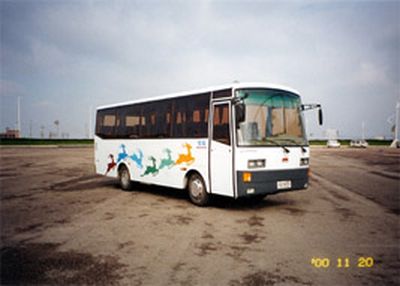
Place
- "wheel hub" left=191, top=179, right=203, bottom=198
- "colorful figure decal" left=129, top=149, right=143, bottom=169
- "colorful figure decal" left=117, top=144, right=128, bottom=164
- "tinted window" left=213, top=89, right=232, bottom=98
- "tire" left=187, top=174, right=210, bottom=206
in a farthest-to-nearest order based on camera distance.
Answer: "colorful figure decal" left=117, top=144, right=128, bottom=164 < "colorful figure decal" left=129, top=149, right=143, bottom=169 < "wheel hub" left=191, top=179, right=203, bottom=198 < "tire" left=187, top=174, right=210, bottom=206 < "tinted window" left=213, top=89, right=232, bottom=98

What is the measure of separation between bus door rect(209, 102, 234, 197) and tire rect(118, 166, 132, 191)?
4737mm

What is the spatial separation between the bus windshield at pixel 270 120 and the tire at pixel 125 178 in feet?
19.2

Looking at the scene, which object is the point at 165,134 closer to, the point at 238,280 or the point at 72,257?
the point at 72,257

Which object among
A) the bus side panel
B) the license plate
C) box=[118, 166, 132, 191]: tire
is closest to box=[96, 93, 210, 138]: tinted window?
the bus side panel

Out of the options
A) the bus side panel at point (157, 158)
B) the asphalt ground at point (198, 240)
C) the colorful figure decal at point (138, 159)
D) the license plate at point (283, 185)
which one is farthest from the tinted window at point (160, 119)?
the license plate at point (283, 185)

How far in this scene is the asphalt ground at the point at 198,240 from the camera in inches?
179

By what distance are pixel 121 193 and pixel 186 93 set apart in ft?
14.4

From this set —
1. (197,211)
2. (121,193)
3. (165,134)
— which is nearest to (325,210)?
(197,211)

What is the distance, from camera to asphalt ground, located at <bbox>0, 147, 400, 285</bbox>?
4.54 metres

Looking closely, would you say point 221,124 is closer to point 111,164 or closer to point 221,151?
point 221,151

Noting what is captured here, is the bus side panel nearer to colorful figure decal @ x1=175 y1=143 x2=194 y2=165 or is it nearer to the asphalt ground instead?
colorful figure decal @ x1=175 y1=143 x2=194 y2=165

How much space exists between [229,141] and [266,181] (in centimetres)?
127

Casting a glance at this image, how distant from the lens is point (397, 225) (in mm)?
7207

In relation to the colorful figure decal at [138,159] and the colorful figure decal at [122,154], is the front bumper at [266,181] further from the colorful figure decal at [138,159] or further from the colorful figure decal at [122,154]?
the colorful figure decal at [122,154]
